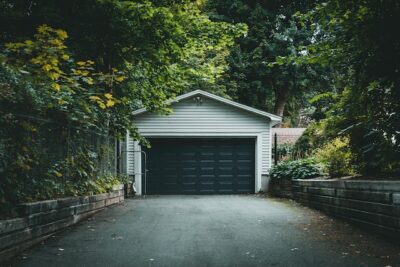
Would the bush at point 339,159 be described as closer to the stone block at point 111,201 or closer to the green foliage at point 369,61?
the green foliage at point 369,61

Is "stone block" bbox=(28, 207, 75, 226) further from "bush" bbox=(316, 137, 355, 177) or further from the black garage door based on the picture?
the black garage door

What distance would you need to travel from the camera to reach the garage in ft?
64.0

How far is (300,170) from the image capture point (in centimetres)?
1432

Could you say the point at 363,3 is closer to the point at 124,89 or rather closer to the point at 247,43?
the point at 124,89

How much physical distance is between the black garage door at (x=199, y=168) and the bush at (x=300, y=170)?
2542 millimetres

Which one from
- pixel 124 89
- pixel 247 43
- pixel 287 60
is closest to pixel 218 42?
pixel 124 89

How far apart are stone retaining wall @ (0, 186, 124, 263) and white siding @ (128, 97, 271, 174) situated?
9.78 metres

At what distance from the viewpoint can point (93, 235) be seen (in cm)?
752

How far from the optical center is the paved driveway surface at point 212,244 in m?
5.63

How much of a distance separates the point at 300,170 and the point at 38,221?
372 inches

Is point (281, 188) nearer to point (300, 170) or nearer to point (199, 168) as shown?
point (300, 170)

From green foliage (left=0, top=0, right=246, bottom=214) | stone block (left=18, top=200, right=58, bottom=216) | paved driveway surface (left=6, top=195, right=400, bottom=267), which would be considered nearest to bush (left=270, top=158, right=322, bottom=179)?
paved driveway surface (left=6, top=195, right=400, bottom=267)

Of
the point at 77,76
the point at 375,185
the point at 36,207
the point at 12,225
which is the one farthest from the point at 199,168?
the point at 12,225

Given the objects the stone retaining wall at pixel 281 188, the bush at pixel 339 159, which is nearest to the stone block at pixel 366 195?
the bush at pixel 339 159
